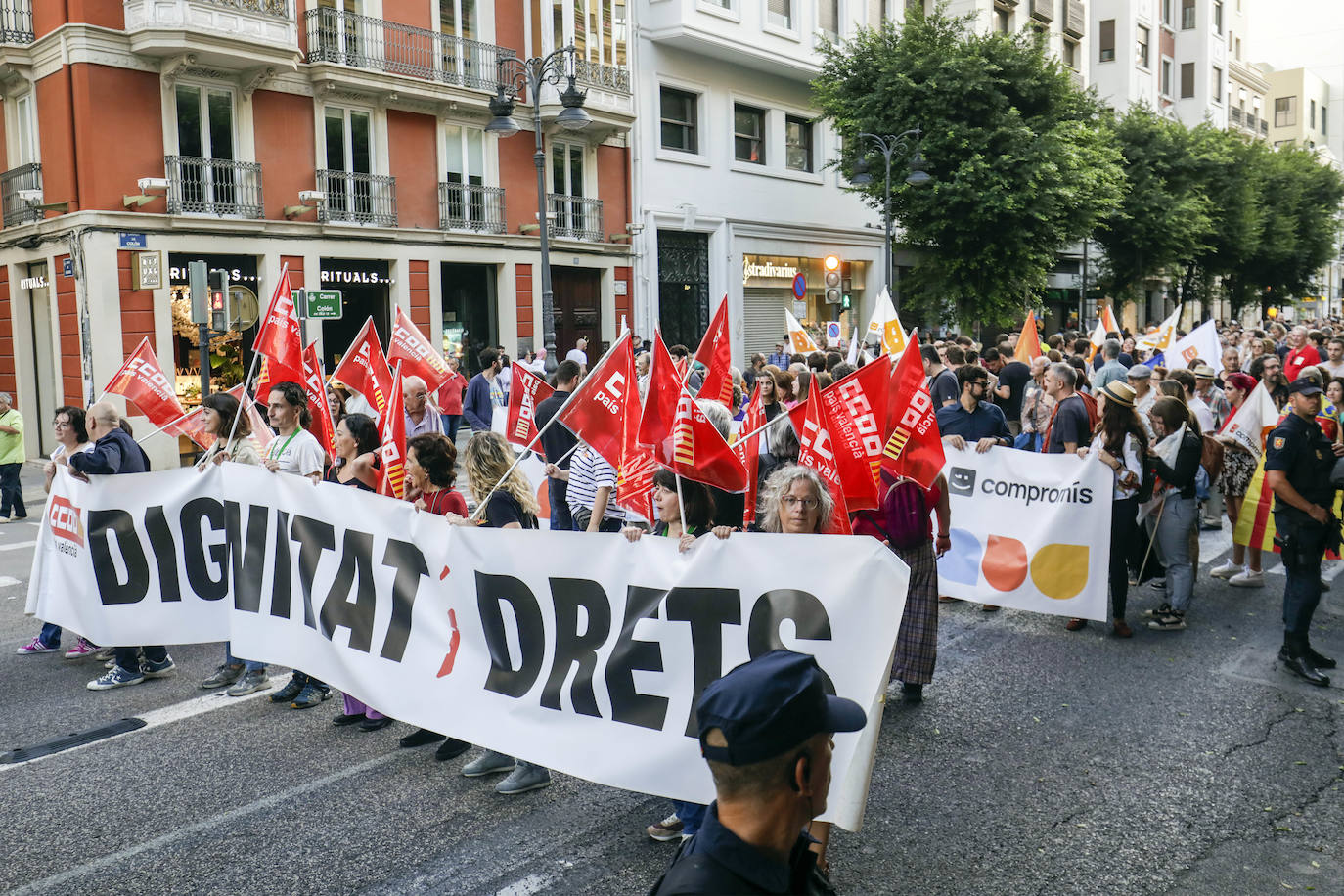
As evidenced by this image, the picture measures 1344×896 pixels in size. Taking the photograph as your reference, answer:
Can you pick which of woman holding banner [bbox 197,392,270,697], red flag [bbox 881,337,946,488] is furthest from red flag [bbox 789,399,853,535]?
woman holding banner [bbox 197,392,270,697]

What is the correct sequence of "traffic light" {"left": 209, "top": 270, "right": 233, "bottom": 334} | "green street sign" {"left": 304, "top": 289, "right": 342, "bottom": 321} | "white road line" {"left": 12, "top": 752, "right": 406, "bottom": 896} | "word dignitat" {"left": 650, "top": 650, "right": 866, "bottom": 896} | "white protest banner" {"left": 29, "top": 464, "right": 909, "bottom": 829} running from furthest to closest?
"traffic light" {"left": 209, "top": 270, "right": 233, "bottom": 334}, "green street sign" {"left": 304, "top": 289, "right": 342, "bottom": 321}, "white road line" {"left": 12, "top": 752, "right": 406, "bottom": 896}, "white protest banner" {"left": 29, "top": 464, "right": 909, "bottom": 829}, "word dignitat" {"left": 650, "top": 650, "right": 866, "bottom": 896}

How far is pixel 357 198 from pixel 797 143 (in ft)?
47.9

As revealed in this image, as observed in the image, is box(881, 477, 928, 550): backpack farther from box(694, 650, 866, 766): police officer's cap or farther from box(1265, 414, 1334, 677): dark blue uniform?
box(694, 650, 866, 766): police officer's cap

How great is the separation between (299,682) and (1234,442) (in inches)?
302

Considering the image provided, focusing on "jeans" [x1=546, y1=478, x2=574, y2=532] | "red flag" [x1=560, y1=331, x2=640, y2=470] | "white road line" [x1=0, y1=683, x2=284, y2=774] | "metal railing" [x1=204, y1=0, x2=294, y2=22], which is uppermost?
"metal railing" [x1=204, y1=0, x2=294, y2=22]

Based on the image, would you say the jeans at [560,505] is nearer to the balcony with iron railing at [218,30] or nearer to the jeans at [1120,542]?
the jeans at [1120,542]

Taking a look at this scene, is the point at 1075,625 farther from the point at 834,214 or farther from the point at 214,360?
the point at 834,214

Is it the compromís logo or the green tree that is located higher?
the green tree

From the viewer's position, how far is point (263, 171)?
Answer: 2062 centimetres

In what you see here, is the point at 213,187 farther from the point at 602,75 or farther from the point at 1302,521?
the point at 1302,521

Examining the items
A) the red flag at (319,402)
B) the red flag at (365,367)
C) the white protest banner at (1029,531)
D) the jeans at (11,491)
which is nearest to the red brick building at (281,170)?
the jeans at (11,491)

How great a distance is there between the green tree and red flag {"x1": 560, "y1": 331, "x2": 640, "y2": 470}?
70.2 ft

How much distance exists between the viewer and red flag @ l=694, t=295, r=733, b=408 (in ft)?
22.4

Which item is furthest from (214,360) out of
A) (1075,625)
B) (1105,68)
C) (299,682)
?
(1105,68)
